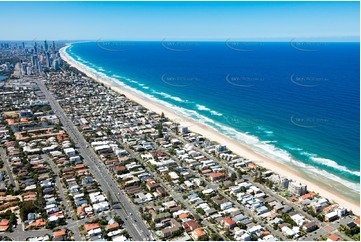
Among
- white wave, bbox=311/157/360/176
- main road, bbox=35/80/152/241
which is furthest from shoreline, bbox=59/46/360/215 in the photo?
main road, bbox=35/80/152/241

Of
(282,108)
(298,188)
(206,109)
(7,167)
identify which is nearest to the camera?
(298,188)

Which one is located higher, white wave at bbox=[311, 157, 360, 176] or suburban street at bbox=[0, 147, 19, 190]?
white wave at bbox=[311, 157, 360, 176]

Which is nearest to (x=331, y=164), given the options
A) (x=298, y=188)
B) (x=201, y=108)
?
(x=298, y=188)

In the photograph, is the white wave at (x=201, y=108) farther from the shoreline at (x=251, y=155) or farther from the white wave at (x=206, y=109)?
the shoreline at (x=251, y=155)

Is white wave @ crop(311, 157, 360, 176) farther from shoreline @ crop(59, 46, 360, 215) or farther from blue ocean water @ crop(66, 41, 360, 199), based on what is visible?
shoreline @ crop(59, 46, 360, 215)

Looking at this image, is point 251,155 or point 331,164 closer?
point 331,164

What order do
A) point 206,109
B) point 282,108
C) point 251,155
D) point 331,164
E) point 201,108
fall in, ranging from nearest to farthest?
point 331,164 < point 251,155 < point 282,108 < point 206,109 < point 201,108

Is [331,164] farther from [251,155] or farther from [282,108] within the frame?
[282,108]

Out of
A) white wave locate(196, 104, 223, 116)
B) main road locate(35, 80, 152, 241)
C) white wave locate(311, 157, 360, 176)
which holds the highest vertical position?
white wave locate(196, 104, 223, 116)
